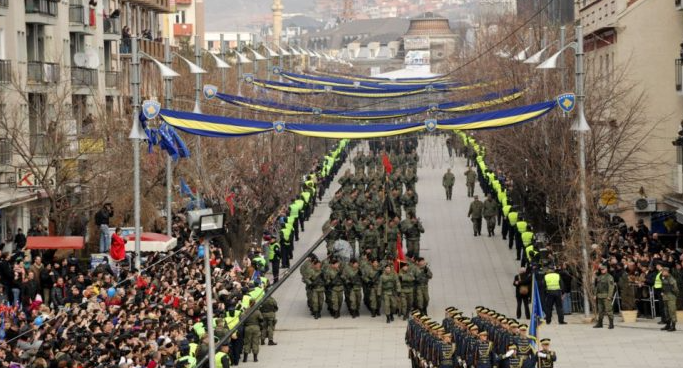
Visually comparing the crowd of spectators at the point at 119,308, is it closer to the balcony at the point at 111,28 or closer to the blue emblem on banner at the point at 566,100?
the blue emblem on banner at the point at 566,100

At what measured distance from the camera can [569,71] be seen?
51000 mm

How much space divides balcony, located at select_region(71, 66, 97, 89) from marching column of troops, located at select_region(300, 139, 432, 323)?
9.86 m

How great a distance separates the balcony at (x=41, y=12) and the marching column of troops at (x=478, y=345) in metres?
28.0

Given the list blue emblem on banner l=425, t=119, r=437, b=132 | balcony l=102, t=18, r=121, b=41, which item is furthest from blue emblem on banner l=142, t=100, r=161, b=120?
balcony l=102, t=18, r=121, b=41

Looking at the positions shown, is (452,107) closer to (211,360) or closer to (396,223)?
(396,223)

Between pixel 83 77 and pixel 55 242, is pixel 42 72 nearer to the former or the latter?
Answer: pixel 83 77

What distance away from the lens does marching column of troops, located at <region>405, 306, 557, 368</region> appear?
90.3 feet

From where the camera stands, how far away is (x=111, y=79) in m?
68.6

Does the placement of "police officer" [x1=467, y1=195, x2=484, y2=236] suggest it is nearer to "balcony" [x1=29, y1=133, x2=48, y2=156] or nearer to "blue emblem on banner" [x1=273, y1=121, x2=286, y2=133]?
"balcony" [x1=29, y1=133, x2=48, y2=156]

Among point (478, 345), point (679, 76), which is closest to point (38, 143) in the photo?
point (679, 76)

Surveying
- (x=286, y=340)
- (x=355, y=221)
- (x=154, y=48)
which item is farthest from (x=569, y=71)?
(x=154, y=48)

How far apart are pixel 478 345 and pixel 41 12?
102ft

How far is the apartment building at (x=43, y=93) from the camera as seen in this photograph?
48125 millimetres

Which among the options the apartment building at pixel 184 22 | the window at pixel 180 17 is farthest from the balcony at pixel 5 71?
the window at pixel 180 17
